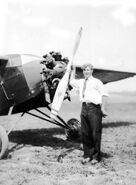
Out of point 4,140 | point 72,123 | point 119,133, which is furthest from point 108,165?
point 119,133

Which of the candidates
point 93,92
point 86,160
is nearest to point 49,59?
point 93,92

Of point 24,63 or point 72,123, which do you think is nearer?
point 24,63

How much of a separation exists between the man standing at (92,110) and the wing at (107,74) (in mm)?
4311

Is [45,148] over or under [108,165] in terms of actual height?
under

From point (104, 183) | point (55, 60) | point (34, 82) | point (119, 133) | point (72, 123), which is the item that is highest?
point (55, 60)

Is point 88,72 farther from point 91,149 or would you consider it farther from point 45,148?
point 45,148

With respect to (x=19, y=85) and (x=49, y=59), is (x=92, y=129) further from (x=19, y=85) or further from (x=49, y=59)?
(x=19, y=85)

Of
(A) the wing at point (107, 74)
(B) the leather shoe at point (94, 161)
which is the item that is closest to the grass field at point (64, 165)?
(B) the leather shoe at point (94, 161)

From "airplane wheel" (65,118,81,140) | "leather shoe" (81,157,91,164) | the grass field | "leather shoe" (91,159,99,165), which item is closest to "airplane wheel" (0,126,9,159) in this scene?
the grass field

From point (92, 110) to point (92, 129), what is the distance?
1.33ft

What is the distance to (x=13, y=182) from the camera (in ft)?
18.4

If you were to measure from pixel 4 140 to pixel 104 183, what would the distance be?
3052 millimetres

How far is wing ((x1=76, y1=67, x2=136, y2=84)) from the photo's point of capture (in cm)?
1187

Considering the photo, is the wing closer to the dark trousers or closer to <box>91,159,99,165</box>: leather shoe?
the dark trousers
